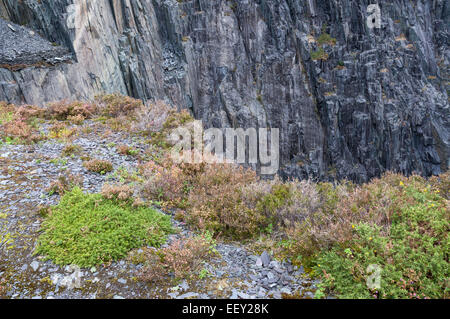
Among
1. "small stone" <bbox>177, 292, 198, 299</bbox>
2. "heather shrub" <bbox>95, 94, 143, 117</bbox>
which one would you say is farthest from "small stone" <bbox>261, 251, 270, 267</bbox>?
"heather shrub" <bbox>95, 94, 143, 117</bbox>

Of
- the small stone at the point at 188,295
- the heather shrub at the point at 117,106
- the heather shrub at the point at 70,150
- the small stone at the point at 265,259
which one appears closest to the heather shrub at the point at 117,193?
the small stone at the point at 188,295

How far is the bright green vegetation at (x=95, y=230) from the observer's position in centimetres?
547

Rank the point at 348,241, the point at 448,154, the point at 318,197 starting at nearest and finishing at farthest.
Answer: the point at 348,241, the point at 318,197, the point at 448,154

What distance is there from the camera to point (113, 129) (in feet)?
39.2

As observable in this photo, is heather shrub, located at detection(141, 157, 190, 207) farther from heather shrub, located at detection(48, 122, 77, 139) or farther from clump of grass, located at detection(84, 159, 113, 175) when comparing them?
heather shrub, located at detection(48, 122, 77, 139)

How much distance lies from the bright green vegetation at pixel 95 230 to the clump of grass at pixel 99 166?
1677 millimetres

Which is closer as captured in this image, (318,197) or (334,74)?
(318,197)

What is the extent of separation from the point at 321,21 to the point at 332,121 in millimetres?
19162

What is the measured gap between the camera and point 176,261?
516cm

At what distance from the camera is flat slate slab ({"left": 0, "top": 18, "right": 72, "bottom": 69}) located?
2220 cm

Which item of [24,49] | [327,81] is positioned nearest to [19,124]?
[24,49]
